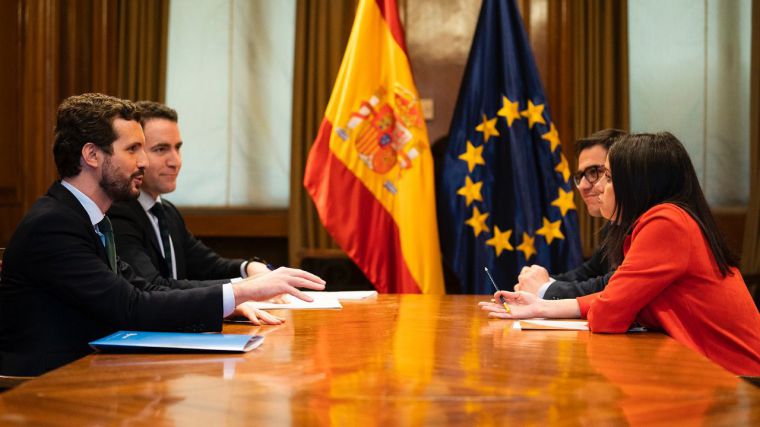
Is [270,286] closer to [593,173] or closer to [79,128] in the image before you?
Result: [79,128]

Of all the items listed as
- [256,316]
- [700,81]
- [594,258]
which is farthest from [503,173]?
[256,316]

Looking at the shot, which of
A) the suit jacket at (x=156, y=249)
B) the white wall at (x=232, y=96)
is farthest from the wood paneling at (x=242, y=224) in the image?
the suit jacket at (x=156, y=249)

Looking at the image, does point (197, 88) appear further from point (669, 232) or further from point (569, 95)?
point (669, 232)

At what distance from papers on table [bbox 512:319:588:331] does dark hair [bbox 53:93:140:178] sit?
122 cm

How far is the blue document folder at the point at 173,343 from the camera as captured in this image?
162 cm

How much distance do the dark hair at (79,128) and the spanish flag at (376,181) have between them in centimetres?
177

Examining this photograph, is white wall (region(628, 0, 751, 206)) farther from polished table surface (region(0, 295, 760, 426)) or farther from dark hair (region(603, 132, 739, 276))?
polished table surface (region(0, 295, 760, 426))

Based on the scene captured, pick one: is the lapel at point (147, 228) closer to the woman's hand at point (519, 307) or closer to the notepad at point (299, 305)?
the notepad at point (299, 305)

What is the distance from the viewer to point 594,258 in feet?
10.5

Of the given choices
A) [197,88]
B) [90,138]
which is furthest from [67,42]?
[90,138]

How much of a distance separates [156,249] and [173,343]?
1.37 meters

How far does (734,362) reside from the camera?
1987mm

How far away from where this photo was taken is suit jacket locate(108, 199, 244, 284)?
277cm

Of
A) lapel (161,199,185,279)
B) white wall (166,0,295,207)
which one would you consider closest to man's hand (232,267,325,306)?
lapel (161,199,185,279)
